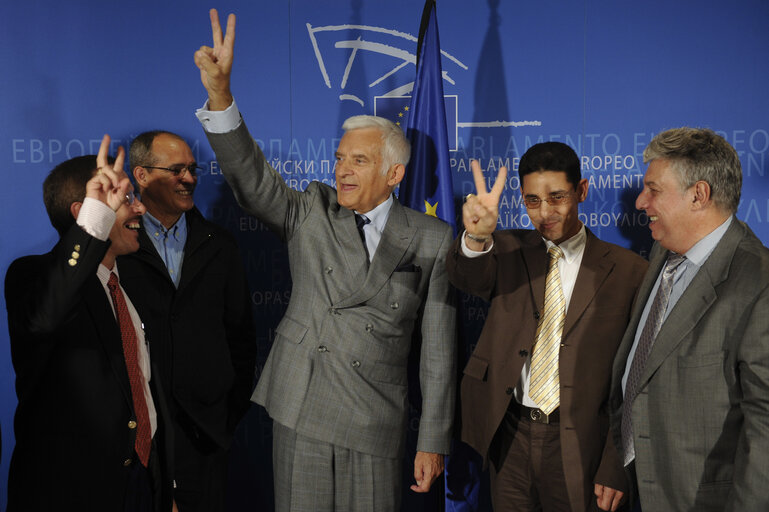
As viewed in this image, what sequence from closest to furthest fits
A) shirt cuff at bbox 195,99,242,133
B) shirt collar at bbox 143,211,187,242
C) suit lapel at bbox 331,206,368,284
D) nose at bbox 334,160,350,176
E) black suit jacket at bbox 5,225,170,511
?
black suit jacket at bbox 5,225,170,511, shirt cuff at bbox 195,99,242,133, suit lapel at bbox 331,206,368,284, nose at bbox 334,160,350,176, shirt collar at bbox 143,211,187,242

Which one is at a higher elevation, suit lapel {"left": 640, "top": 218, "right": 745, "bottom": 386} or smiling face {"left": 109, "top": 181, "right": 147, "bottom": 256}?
smiling face {"left": 109, "top": 181, "right": 147, "bottom": 256}

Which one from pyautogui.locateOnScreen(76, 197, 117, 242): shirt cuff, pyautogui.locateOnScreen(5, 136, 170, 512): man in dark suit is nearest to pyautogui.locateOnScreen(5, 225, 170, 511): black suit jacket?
pyautogui.locateOnScreen(5, 136, 170, 512): man in dark suit

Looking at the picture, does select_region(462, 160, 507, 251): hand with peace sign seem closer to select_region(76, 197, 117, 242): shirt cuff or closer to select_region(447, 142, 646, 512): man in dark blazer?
select_region(447, 142, 646, 512): man in dark blazer

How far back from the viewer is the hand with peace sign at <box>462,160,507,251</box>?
2.40m

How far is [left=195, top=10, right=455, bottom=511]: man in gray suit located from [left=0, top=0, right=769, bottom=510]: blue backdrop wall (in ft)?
2.93

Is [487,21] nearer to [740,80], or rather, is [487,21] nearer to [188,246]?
[740,80]

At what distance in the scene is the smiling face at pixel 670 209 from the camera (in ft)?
7.38

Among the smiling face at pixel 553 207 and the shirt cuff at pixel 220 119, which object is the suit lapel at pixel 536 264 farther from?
the shirt cuff at pixel 220 119

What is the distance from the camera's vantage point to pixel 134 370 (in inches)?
87.7

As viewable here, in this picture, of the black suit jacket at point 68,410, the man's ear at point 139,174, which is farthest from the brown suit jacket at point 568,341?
the man's ear at point 139,174

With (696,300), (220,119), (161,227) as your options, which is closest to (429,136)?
(220,119)

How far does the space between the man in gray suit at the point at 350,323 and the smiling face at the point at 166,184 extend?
0.43 m

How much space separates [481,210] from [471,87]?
1.55 m

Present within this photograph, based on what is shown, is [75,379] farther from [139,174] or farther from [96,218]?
[139,174]
